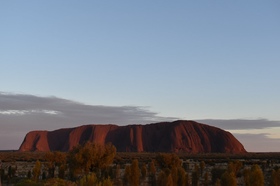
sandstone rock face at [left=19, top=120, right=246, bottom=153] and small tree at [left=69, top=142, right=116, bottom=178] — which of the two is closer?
small tree at [left=69, top=142, right=116, bottom=178]

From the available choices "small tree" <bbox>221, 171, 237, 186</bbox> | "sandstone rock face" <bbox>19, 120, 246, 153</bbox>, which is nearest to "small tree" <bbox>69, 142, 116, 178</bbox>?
"small tree" <bbox>221, 171, 237, 186</bbox>

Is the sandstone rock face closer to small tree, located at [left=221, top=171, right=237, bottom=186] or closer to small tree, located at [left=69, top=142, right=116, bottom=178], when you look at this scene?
small tree, located at [left=69, top=142, right=116, bottom=178]

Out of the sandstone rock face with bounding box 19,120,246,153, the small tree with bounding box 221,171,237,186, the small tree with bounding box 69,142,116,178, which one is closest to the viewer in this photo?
the small tree with bounding box 221,171,237,186

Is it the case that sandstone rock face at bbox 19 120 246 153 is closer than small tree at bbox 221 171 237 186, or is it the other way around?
small tree at bbox 221 171 237 186

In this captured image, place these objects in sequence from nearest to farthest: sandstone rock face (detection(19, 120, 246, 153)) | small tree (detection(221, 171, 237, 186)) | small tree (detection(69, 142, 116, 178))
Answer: small tree (detection(221, 171, 237, 186))
small tree (detection(69, 142, 116, 178))
sandstone rock face (detection(19, 120, 246, 153))

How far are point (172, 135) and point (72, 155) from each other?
11793cm

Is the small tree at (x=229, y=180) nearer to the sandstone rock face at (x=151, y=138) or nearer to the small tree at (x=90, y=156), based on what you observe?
the small tree at (x=90, y=156)

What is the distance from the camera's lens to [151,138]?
152875mm

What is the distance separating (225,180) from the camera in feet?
79.4

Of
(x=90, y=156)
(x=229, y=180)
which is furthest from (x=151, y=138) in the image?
(x=229, y=180)

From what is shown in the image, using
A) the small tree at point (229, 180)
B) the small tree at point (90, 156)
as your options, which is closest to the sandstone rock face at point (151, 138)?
the small tree at point (90, 156)

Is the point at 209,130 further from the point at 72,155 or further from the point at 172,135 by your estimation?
the point at 72,155

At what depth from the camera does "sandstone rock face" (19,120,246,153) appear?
14473cm

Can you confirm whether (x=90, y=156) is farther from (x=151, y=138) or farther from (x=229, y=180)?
(x=151, y=138)
